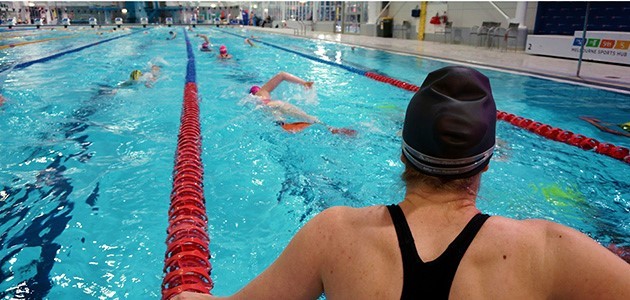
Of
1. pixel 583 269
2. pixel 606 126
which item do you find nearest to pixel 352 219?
pixel 583 269

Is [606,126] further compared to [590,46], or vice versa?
[590,46]

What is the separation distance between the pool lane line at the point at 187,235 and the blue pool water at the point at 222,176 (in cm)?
24

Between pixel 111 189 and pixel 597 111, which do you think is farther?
pixel 597 111

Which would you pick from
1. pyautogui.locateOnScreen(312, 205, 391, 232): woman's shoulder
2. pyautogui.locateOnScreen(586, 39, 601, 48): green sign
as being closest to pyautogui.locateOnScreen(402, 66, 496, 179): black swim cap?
pyautogui.locateOnScreen(312, 205, 391, 232): woman's shoulder

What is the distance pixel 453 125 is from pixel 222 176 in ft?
9.73

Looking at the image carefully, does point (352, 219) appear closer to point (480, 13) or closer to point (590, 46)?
point (590, 46)

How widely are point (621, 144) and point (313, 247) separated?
15.9 feet

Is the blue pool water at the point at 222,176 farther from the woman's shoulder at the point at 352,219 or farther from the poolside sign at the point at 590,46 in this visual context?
the poolside sign at the point at 590,46

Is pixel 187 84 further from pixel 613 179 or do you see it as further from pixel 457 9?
pixel 457 9

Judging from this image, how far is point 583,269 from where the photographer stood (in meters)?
0.86

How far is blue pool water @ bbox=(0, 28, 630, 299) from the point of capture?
2.46m

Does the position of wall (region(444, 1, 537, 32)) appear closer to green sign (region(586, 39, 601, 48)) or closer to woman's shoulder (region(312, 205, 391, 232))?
green sign (region(586, 39, 601, 48))

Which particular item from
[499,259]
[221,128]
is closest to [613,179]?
[499,259]

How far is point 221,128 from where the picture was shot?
5129mm
